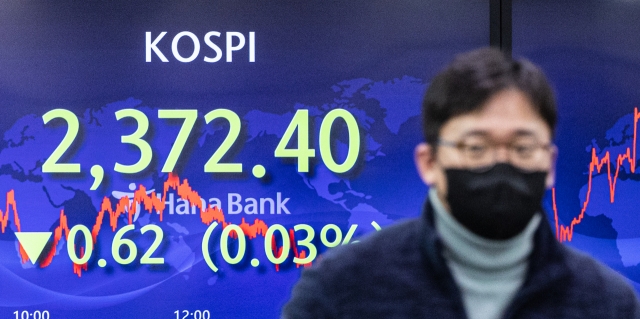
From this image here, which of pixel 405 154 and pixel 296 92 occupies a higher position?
pixel 296 92

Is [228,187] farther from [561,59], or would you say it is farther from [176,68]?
[561,59]

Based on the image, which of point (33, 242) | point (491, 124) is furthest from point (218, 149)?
point (491, 124)

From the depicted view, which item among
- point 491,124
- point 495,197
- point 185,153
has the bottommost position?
point 185,153

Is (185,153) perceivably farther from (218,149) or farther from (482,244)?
(482,244)

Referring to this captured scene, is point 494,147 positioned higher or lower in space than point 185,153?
higher

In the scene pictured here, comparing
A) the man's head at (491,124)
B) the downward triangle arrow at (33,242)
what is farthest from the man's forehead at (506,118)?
the downward triangle arrow at (33,242)

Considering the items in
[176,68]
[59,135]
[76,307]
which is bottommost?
[76,307]

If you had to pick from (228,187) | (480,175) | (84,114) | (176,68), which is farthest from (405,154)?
(480,175)

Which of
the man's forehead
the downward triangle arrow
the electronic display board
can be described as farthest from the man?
the downward triangle arrow

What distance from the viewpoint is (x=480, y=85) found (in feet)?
3.76

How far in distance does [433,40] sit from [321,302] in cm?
253

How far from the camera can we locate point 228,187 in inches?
137

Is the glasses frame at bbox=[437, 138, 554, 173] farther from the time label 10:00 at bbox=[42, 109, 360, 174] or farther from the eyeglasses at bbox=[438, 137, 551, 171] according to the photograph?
the time label 10:00 at bbox=[42, 109, 360, 174]

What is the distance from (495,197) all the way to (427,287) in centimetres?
16
